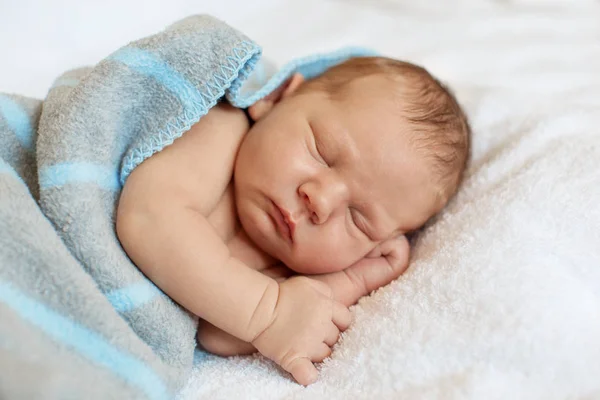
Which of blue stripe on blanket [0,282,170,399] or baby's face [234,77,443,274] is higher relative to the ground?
baby's face [234,77,443,274]

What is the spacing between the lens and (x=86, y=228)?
864 mm

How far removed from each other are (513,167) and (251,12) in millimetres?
895

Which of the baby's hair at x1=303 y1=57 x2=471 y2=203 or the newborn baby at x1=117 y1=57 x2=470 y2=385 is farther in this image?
the baby's hair at x1=303 y1=57 x2=471 y2=203

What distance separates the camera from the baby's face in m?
0.97

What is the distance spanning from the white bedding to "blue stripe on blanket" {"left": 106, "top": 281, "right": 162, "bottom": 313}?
15 cm

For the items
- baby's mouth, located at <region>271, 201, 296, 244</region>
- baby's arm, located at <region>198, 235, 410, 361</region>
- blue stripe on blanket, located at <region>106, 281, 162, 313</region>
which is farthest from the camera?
baby's arm, located at <region>198, 235, 410, 361</region>

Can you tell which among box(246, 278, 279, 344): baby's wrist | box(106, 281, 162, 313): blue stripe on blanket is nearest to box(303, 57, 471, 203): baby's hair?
box(246, 278, 279, 344): baby's wrist

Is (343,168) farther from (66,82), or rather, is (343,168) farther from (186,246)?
(66,82)

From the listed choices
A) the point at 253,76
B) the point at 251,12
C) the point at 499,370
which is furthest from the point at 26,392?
the point at 251,12

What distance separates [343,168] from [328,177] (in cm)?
3

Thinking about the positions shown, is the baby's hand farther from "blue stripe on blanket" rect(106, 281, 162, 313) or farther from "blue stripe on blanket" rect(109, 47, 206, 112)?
"blue stripe on blanket" rect(109, 47, 206, 112)

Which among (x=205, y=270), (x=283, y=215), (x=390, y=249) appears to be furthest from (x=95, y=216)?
(x=390, y=249)

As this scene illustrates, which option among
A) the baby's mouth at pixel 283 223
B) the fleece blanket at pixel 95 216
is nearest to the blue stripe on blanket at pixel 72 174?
the fleece blanket at pixel 95 216

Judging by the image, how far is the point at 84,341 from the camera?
0.77 m
